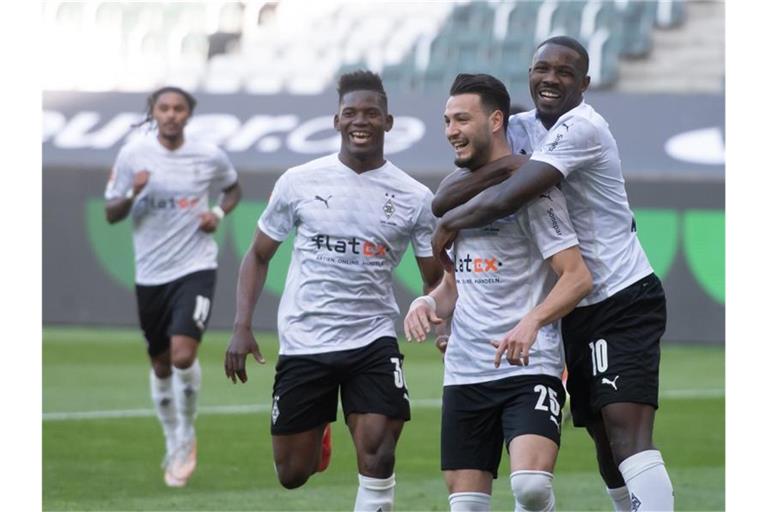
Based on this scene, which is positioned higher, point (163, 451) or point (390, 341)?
point (390, 341)

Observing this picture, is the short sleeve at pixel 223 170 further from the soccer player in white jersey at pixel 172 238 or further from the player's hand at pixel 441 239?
the player's hand at pixel 441 239

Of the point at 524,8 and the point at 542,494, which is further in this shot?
the point at 524,8

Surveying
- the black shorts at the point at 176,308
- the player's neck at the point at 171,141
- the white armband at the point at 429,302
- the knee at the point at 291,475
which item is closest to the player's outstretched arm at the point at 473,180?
the white armband at the point at 429,302

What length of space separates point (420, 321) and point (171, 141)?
4938 mm

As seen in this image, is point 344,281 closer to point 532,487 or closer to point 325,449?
point 325,449

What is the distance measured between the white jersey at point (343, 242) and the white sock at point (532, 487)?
1.32 metres

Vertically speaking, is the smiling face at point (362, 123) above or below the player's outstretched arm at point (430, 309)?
above

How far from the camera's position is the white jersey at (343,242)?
6883mm

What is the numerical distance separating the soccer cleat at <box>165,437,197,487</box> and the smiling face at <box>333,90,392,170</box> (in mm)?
3250

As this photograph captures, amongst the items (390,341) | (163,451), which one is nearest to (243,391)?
(163,451)

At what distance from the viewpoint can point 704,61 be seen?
24203 mm

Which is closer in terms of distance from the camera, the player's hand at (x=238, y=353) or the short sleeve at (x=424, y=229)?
the player's hand at (x=238, y=353)

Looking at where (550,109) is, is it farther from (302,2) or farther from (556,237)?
(302,2)
